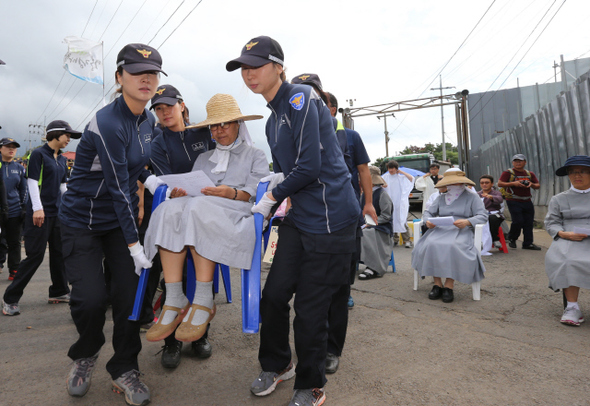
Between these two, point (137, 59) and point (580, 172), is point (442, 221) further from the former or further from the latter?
point (137, 59)

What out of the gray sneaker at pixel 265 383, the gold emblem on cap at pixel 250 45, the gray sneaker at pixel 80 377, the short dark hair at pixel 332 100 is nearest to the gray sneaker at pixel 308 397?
the gray sneaker at pixel 265 383

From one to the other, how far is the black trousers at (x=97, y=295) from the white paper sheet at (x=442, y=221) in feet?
12.6

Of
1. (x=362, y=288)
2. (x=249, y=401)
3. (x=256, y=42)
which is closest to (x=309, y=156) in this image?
(x=256, y=42)

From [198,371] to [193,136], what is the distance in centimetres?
175

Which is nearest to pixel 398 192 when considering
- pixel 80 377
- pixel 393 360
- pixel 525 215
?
pixel 525 215

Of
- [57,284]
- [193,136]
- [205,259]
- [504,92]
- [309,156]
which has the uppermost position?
[504,92]

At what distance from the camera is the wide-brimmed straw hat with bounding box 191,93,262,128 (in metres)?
2.80

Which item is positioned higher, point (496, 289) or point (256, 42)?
point (256, 42)

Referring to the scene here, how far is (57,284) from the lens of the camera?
16.4ft

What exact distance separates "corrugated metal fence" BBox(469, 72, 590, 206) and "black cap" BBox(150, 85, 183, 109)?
26.9 ft

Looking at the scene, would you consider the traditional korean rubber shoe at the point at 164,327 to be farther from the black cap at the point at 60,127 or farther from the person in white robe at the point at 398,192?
the person in white robe at the point at 398,192

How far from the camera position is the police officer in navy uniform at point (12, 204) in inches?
247

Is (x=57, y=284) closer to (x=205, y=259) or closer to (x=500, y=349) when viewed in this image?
(x=205, y=259)

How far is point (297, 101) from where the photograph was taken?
2.28 metres
